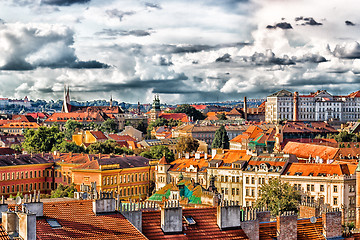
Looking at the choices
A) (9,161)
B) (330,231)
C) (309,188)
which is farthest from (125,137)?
(330,231)

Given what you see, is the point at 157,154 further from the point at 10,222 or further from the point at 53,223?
the point at 10,222

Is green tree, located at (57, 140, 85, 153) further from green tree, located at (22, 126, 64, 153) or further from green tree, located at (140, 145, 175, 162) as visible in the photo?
green tree, located at (140, 145, 175, 162)

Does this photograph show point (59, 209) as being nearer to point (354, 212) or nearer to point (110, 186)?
point (354, 212)

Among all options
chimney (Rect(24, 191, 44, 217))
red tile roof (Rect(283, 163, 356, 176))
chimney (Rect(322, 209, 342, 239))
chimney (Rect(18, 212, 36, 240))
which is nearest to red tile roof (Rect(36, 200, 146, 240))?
chimney (Rect(24, 191, 44, 217))

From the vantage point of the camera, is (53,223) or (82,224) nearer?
(53,223)

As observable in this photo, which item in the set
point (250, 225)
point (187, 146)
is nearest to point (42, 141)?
point (187, 146)

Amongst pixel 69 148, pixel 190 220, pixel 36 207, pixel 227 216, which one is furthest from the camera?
pixel 69 148
